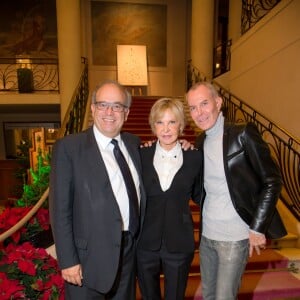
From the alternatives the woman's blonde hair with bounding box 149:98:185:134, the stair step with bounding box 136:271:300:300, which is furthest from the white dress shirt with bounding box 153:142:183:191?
the stair step with bounding box 136:271:300:300

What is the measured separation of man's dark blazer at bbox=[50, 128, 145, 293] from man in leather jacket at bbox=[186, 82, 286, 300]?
1.96 feet

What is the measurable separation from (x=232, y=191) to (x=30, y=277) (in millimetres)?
1449

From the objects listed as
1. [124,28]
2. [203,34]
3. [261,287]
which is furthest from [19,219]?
[124,28]

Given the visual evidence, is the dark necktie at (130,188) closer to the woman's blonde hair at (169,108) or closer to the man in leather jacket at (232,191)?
the woman's blonde hair at (169,108)

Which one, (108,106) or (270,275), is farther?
(270,275)

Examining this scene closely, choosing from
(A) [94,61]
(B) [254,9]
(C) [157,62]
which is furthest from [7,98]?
(B) [254,9]

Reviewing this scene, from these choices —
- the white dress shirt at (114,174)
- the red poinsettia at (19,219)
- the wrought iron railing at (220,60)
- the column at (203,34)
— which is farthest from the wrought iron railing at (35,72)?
the white dress shirt at (114,174)

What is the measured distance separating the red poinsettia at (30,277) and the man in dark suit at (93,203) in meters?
0.40

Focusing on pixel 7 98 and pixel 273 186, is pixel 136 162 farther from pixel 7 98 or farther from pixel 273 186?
pixel 7 98

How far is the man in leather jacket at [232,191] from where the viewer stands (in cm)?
161

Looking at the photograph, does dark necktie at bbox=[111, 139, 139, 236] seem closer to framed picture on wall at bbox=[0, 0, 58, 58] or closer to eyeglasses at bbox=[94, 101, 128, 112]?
eyeglasses at bbox=[94, 101, 128, 112]

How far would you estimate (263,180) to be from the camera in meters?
1.61

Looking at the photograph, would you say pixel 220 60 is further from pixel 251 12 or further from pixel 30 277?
pixel 30 277

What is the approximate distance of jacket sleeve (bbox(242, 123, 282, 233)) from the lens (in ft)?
5.22
